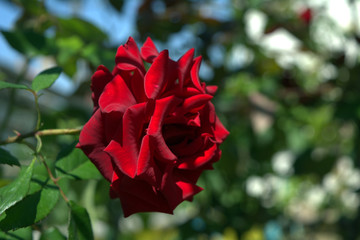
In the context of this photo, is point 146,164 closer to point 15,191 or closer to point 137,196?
point 137,196

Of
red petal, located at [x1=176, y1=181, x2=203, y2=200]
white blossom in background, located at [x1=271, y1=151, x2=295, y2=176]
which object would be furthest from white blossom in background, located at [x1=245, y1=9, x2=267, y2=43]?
red petal, located at [x1=176, y1=181, x2=203, y2=200]

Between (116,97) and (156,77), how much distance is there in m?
0.06

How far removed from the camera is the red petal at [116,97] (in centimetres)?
48

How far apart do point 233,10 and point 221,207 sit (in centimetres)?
72

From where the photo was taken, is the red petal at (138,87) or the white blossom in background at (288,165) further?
the white blossom in background at (288,165)

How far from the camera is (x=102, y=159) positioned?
1.65ft

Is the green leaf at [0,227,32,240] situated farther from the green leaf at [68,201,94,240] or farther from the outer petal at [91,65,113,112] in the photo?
the outer petal at [91,65,113,112]

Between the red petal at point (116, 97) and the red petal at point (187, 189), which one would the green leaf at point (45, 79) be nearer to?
the red petal at point (116, 97)

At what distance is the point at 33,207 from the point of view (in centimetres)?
51

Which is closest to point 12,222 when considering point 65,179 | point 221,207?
point 65,179

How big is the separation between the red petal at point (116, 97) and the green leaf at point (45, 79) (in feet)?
0.44

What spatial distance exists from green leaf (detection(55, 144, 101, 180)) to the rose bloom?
0.07m

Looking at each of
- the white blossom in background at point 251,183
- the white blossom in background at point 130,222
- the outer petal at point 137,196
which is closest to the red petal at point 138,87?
the outer petal at point 137,196

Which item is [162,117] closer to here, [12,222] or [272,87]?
[12,222]
